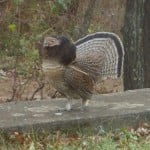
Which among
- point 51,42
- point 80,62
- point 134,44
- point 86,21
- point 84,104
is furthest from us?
point 86,21

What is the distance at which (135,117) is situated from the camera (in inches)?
285

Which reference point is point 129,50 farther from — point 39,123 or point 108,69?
point 39,123

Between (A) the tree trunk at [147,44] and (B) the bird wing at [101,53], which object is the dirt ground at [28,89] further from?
(B) the bird wing at [101,53]

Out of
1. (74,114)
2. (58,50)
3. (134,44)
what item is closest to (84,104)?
(74,114)

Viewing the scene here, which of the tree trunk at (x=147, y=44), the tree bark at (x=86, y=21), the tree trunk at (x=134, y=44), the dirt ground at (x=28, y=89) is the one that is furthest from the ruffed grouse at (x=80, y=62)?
the tree bark at (x=86, y=21)

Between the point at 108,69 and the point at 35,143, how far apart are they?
4.06 ft

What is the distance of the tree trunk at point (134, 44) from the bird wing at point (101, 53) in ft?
7.48

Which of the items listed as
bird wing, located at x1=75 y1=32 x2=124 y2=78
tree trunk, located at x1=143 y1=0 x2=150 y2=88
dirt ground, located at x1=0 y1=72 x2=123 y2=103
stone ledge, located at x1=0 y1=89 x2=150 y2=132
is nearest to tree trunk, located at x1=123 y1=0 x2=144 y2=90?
tree trunk, located at x1=143 y1=0 x2=150 y2=88

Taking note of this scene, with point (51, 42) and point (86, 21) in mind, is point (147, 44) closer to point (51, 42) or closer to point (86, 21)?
point (86, 21)

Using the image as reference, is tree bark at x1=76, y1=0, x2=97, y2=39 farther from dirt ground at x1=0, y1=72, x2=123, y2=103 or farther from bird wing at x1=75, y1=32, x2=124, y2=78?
bird wing at x1=75, y1=32, x2=124, y2=78

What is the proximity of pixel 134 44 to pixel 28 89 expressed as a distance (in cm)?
304

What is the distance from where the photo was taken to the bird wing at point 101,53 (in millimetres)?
6855

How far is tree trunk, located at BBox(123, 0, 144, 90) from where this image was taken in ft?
30.2

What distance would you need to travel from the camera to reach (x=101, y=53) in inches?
274
